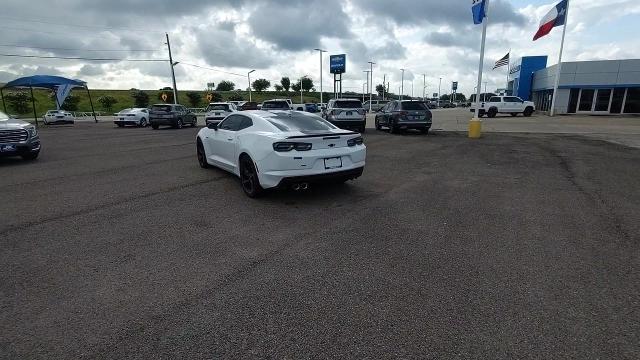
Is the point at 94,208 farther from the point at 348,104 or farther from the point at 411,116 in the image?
the point at 411,116

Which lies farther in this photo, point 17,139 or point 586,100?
point 586,100

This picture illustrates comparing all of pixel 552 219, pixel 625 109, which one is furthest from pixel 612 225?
pixel 625 109

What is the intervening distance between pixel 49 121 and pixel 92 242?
123 ft

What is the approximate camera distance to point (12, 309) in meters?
2.99

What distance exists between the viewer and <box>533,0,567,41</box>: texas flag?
29.5m

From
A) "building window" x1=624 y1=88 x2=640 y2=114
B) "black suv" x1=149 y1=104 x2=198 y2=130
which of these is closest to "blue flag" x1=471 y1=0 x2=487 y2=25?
"black suv" x1=149 y1=104 x2=198 y2=130

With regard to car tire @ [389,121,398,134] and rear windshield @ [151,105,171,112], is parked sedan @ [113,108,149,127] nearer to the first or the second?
rear windshield @ [151,105,171,112]

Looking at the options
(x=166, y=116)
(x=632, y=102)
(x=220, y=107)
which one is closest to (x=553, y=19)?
(x=632, y=102)

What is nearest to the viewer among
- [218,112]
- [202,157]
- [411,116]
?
[202,157]

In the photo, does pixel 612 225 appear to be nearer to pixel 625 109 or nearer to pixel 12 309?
pixel 12 309

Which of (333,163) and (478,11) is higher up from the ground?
(478,11)

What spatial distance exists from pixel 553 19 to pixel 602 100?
12.0 metres

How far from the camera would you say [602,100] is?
36.3 metres

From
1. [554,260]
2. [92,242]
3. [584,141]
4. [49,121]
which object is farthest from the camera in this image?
[49,121]
